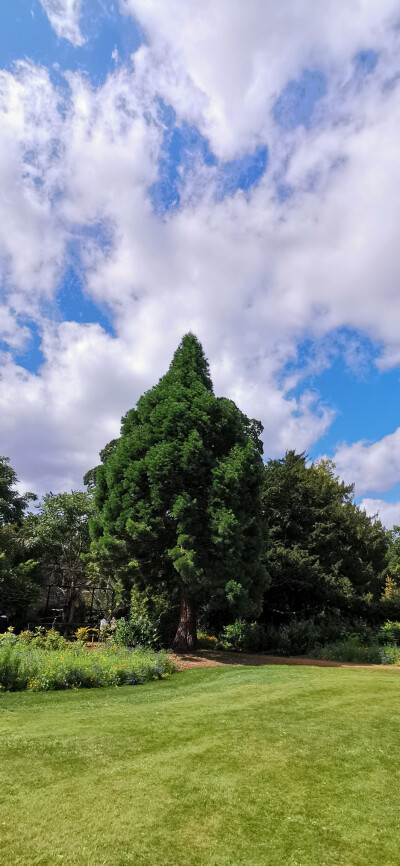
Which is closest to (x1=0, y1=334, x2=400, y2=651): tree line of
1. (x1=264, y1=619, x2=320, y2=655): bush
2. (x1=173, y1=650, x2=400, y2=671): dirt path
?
(x1=173, y1=650, x2=400, y2=671): dirt path

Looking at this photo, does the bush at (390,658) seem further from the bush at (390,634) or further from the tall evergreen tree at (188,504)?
the tall evergreen tree at (188,504)

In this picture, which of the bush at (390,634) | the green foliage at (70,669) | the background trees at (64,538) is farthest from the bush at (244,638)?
the background trees at (64,538)

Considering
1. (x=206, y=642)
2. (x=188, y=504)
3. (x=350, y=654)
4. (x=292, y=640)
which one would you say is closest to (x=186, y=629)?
(x=206, y=642)

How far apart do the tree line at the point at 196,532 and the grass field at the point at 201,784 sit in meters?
6.86

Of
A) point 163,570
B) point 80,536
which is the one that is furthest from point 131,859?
point 80,536

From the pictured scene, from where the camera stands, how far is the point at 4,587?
773 inches

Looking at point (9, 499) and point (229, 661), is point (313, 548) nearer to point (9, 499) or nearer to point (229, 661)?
point (229, 661)

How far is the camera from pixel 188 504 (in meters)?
14.1

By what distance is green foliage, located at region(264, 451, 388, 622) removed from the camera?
2267 centimetres

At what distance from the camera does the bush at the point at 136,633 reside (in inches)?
573

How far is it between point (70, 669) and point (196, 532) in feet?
19.0

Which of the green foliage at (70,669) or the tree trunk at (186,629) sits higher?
the tree trunk at (186,629)

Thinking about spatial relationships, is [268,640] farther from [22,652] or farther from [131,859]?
[131,859]

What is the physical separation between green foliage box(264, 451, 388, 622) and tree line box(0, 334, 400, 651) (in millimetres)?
73
